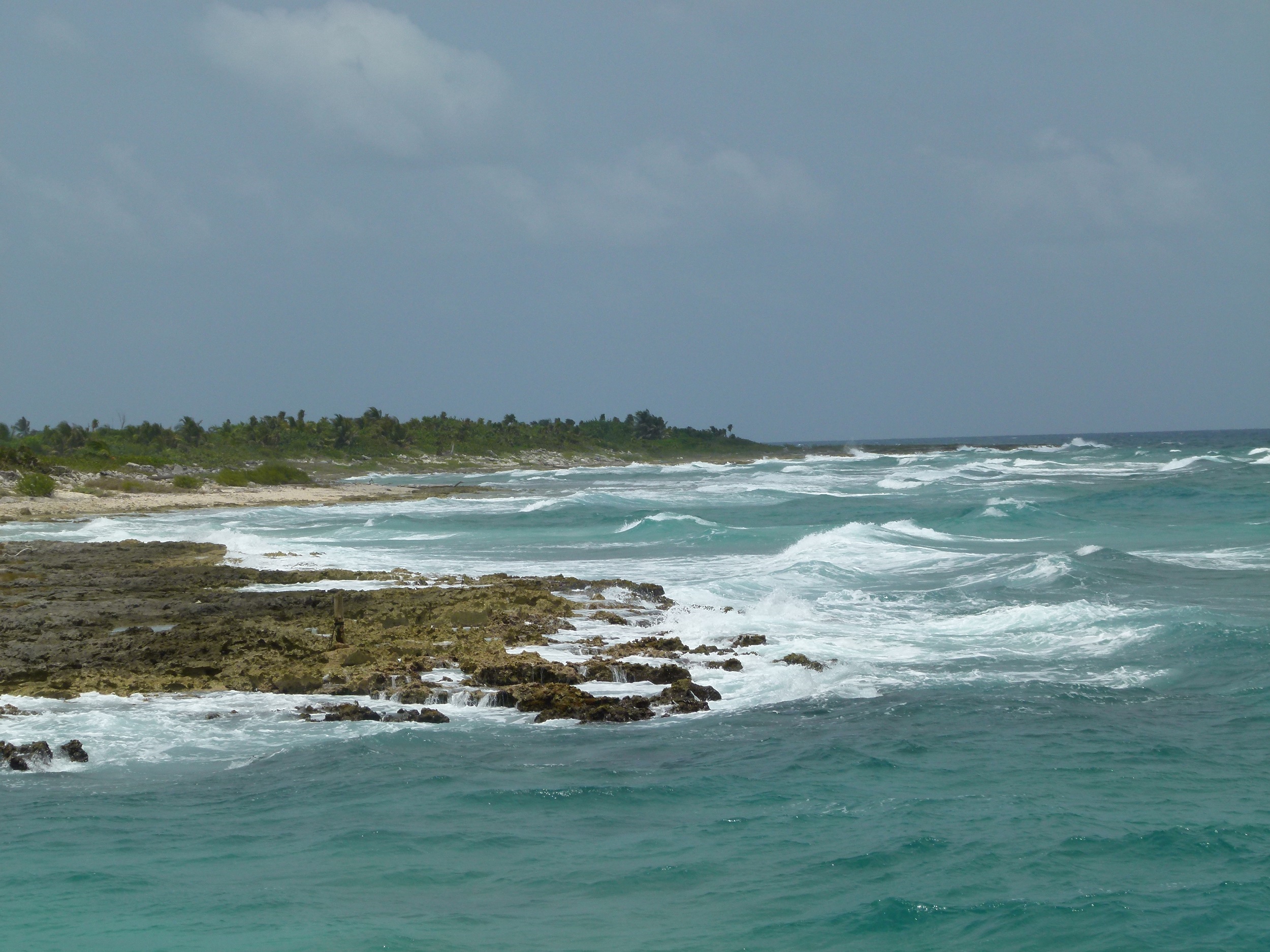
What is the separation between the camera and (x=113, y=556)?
26828 mm

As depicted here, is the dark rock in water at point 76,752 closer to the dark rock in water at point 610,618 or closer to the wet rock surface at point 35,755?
the wet rock surface at point 35,755

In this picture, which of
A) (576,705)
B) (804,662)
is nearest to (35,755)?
(576,705)

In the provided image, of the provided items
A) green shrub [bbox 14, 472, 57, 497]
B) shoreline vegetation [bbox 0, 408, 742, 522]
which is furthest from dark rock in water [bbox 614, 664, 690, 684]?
green shrub [bbox 14, 472, 57, 497]

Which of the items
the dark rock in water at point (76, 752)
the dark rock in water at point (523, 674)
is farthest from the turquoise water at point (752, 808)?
the dark rock in water at point (523, 674)

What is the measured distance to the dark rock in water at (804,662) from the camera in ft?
46.4

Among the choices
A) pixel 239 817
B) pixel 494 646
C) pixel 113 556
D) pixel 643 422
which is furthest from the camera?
pixel 643 422

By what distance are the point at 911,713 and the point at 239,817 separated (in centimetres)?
679

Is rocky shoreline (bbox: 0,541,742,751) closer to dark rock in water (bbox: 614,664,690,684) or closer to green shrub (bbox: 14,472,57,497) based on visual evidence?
dark rock in water (bbox: 614,664,690,684)

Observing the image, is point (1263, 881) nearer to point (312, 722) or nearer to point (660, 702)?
point (660, 702)

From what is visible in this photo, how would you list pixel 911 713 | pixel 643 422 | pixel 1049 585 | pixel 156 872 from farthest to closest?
pixel 643 422
pixel 1049 585
pixel 911 713
pixel 156 872

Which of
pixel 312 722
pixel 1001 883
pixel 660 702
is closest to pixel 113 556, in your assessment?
pixel 312 722

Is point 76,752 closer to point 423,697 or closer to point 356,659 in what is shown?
point 423,697

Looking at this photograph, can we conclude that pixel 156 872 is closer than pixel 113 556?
Yes

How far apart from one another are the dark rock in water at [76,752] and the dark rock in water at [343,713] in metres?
2.25
